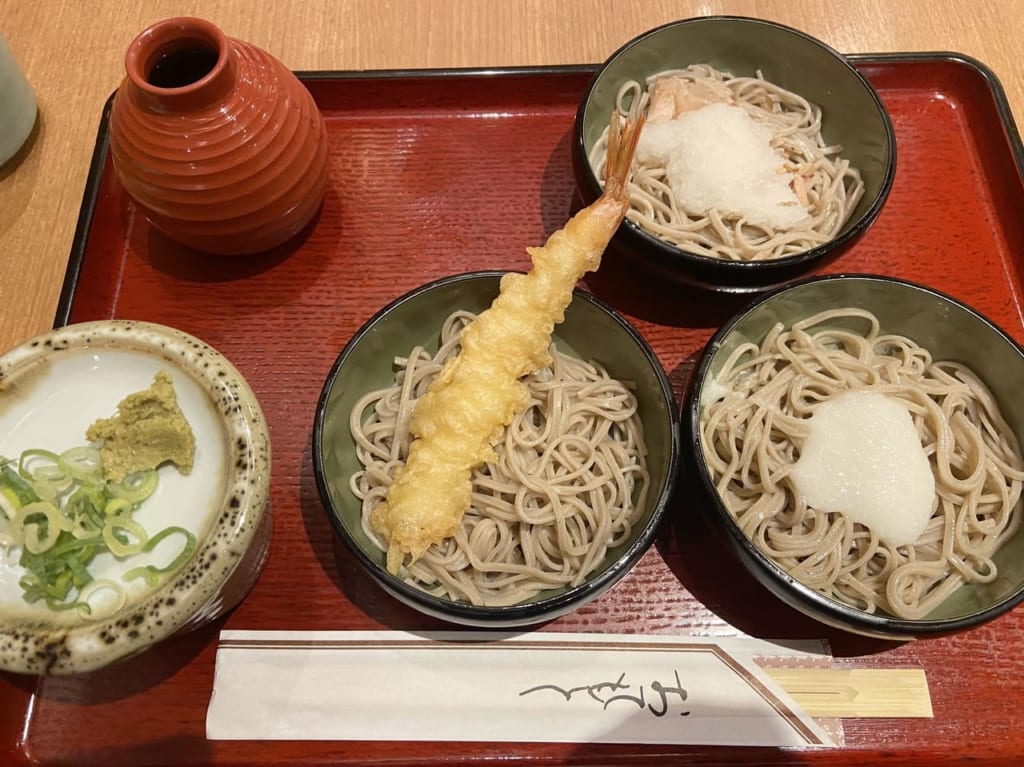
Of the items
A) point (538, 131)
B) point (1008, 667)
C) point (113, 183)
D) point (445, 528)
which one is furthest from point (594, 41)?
point (1008, 667)

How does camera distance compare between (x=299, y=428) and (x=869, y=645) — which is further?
(x=299, y=428)

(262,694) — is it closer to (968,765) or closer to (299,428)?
(299,428)


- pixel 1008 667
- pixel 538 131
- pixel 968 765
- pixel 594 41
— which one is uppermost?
pixel 594 41

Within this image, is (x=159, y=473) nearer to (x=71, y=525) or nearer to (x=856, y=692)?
(x=71, y=525)

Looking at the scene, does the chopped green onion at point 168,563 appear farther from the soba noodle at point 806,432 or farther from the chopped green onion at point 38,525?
the soba noodle at point 806,432

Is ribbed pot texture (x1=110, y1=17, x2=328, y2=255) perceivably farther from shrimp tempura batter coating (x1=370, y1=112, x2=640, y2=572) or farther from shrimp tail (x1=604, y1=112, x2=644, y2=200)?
shrimp tail (x1=604, y1=112, x2=644, y2=200)

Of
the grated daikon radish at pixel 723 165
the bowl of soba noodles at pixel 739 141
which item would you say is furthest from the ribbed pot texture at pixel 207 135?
the grated daikon radish at pixel 723 165
